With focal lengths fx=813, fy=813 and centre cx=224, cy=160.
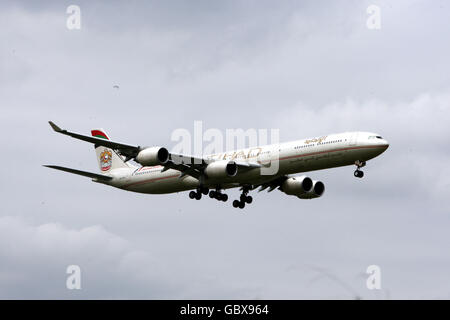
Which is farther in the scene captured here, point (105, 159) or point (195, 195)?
point (105, 159)

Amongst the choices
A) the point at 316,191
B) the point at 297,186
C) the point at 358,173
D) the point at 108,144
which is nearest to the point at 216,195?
the point at 297,186

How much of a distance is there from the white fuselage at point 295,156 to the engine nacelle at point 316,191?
702 cm

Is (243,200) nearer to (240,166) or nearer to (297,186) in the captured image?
(297,186)

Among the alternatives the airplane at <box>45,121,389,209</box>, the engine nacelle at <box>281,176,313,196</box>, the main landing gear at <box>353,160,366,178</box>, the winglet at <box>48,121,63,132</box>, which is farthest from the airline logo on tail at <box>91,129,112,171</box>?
the main landing gear at <box>353,160,366,178</box>

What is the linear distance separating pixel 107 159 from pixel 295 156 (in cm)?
2682

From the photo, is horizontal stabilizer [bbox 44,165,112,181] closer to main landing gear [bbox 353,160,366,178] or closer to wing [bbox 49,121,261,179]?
wing [bbox 49,121,261,179]

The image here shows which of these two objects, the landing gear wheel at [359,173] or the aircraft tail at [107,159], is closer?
the landing gear wheel at [359,173]

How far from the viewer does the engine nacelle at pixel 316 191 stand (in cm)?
7692

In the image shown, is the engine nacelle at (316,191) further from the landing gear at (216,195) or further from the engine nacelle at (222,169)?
the engine nacelle at (222,169)

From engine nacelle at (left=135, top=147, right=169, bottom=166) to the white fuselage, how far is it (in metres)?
4.92

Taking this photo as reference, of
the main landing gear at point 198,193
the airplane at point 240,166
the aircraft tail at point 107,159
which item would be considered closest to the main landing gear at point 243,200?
the airplane at point 240,166

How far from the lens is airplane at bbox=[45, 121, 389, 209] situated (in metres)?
64.7

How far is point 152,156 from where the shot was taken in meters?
66.4
